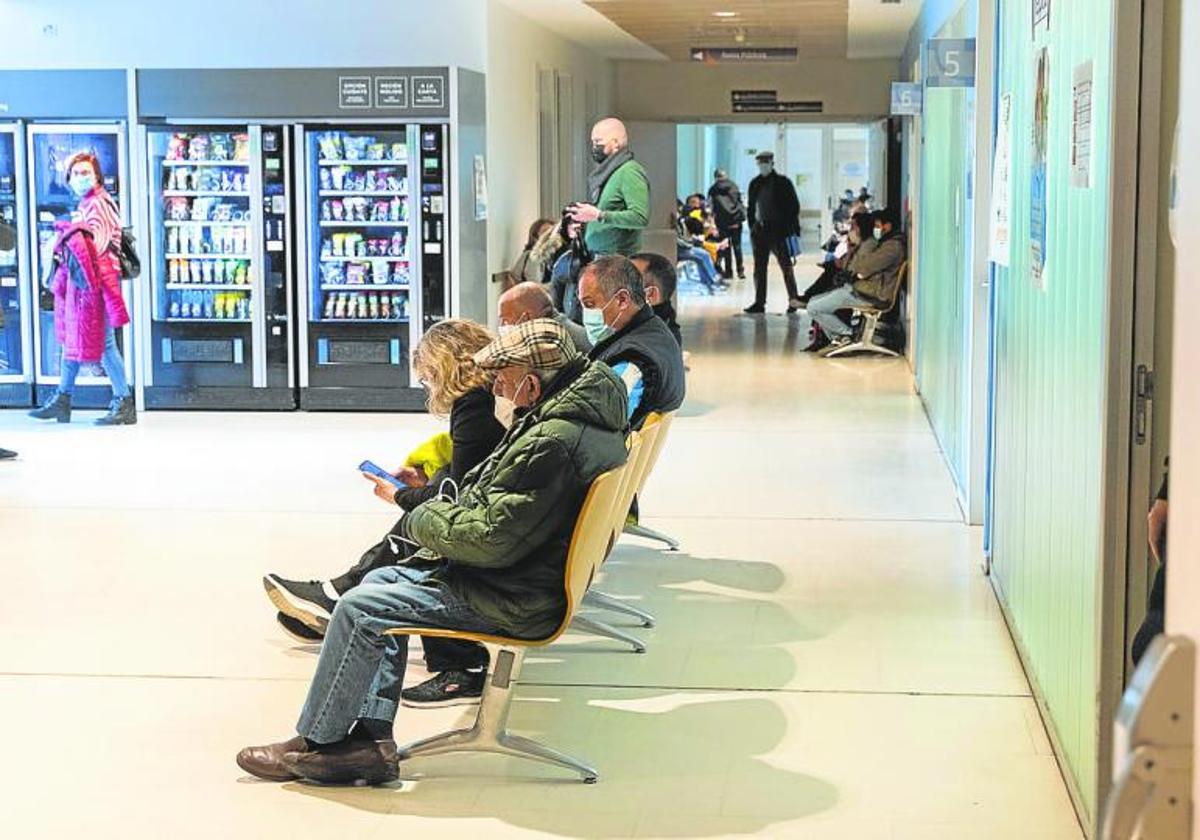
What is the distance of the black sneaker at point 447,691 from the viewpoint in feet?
17.3

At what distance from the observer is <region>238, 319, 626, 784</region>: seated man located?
438cm

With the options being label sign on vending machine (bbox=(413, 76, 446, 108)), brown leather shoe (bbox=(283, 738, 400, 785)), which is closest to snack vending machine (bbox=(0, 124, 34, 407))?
label sign on vending machine (bbox=(413, 76, 446, 108))

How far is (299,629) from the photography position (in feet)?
19.4

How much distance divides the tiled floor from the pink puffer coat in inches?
62.9

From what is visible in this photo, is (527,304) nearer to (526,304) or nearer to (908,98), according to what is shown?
(526,304)

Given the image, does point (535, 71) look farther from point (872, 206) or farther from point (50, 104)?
point (872, 206)

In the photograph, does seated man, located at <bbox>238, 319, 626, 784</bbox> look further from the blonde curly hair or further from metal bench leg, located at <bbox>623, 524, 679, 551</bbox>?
metal bench leg, located at <bbox>623, 524, 679, 551</bbox>

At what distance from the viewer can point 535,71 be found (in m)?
14.9

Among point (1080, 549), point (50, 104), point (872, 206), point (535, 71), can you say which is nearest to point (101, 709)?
point (1080, 549)

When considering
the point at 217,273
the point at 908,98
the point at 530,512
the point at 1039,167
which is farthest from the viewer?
the point at 217,273

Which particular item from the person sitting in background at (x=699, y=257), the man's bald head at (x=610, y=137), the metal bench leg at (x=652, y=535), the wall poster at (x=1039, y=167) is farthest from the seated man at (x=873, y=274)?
the wall poster at (x=1039, y=167)

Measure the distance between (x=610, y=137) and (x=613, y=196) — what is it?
33 cm

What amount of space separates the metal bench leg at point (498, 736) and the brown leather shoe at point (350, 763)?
11cm

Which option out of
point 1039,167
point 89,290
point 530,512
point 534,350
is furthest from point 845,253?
point 530,512
